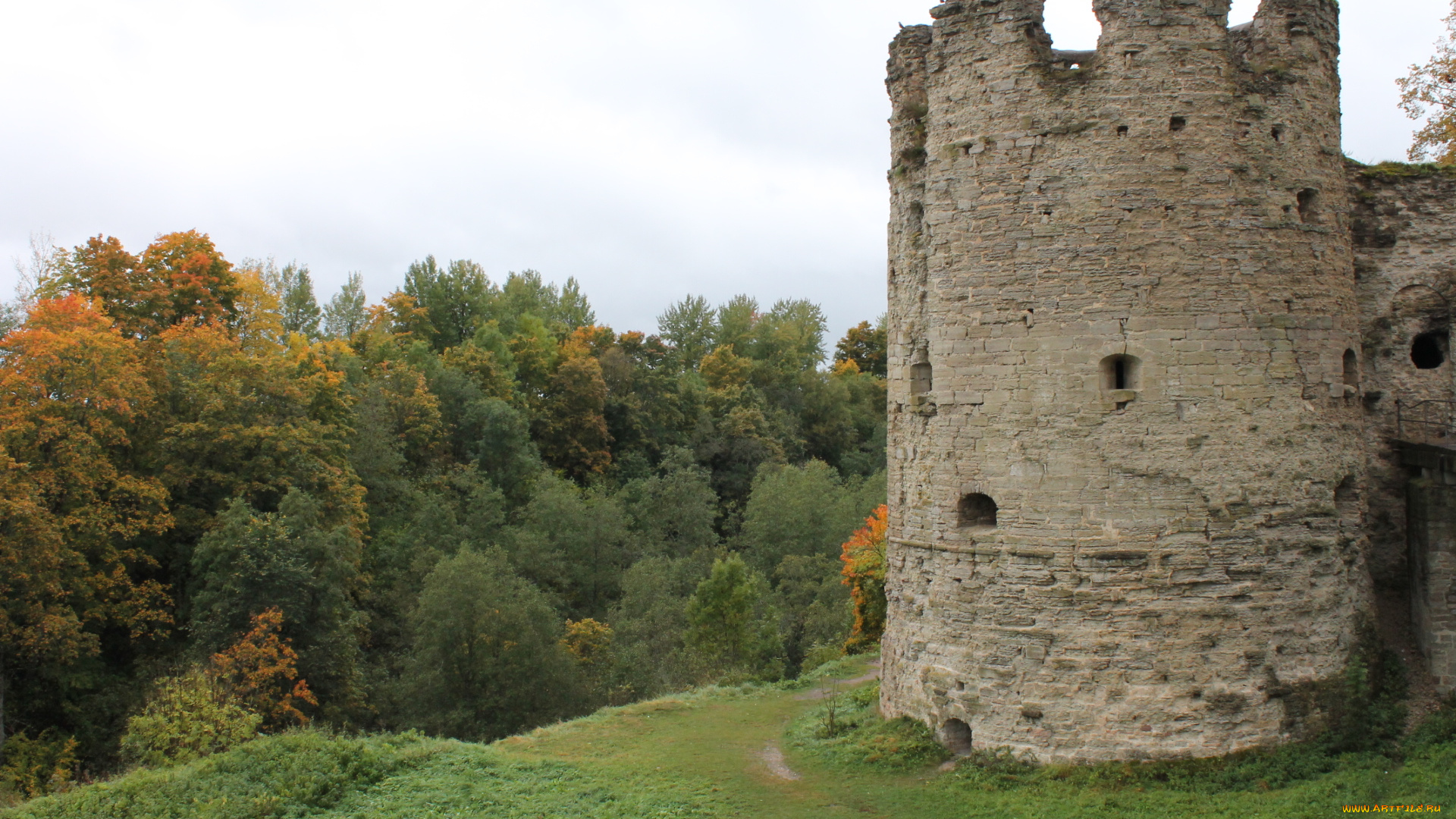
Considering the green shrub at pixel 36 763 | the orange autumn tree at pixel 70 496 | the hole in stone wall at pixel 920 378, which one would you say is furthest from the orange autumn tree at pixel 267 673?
the hole in stone wall at pixel 920 378

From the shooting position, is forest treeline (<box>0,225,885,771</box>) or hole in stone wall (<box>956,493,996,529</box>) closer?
hole in stone wall (<box>956,493,996,529</box>)

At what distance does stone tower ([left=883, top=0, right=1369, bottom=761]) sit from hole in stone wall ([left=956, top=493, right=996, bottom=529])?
4 centimetres

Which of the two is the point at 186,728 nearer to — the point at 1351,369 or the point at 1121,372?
the point at 1121,372

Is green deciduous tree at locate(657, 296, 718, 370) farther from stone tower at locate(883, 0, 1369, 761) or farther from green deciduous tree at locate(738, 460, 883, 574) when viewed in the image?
stone tower at locate(883, 0, 1369, 761)

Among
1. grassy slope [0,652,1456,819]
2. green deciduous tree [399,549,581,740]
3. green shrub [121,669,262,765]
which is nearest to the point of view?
grassy slope [0,652,1456,819]

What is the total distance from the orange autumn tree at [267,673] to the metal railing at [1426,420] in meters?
21.8

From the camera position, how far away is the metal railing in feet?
47.7

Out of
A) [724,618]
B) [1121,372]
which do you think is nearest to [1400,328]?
[1121,372]

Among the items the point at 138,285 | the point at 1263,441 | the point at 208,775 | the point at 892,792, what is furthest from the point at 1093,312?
the point at 138,285

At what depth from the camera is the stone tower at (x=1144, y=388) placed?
12.7 meters

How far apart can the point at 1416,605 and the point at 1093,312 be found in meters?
6.25

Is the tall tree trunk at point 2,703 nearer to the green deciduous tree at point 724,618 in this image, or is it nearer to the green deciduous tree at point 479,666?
the green deciduous tree at point 479,666

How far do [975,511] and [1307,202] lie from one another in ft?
20.1

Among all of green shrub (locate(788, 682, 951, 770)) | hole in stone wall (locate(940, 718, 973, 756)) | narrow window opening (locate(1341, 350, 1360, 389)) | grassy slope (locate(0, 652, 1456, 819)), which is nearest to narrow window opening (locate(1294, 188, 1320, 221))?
narrow window opening (locate(1341, 350, 1360, 389))
